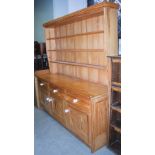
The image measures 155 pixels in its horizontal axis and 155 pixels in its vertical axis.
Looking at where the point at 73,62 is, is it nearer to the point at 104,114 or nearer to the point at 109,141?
the point at 104,114

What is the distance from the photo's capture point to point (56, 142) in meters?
2.38

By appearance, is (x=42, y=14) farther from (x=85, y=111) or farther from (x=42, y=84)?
(x=85, y=111)

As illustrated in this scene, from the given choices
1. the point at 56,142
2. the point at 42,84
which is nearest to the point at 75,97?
the point at 56,142

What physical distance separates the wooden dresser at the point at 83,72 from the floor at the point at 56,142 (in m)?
0.10

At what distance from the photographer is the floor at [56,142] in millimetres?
2152

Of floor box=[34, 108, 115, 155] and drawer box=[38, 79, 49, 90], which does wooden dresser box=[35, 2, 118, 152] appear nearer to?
drawer box=[38, 79, 49, 90]
